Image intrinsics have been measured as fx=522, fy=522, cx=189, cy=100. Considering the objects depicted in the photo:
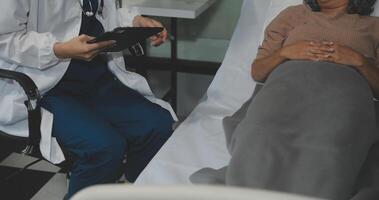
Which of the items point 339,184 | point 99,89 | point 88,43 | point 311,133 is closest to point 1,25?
point 88,43

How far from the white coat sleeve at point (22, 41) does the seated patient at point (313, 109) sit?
624 millimetres

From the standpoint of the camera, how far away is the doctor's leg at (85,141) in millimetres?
1674

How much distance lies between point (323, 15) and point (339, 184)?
0.89 metres

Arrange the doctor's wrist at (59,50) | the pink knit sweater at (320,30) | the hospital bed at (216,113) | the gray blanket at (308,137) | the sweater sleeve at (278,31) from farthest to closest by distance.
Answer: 1. the sweater sleeve at (278,31)
2. the pink knit sweater at (320,30)
3. the doctor's wrist at (59,50)
4. the hospital bed at (216,113)
5. the gray blanket at (308,137)

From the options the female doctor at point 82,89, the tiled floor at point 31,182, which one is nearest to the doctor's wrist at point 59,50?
the female doctor at point 82,89

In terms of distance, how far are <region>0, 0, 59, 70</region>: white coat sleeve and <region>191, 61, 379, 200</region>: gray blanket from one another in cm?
64

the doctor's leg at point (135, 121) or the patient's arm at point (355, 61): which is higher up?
the patient's arm at point (355, 61)

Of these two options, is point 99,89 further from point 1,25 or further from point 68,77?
point 1,25

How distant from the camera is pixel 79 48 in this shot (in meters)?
1.62

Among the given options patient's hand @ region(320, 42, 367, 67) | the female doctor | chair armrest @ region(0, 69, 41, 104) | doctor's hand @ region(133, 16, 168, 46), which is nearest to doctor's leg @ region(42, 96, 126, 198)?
the female doctor

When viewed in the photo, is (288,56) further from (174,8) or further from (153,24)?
(174,8)

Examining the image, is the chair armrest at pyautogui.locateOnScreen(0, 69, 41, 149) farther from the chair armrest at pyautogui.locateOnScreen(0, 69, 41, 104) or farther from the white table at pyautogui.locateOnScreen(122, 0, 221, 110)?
the white table at pyautogui.locateOnScreen(122, 0, 221, 110)

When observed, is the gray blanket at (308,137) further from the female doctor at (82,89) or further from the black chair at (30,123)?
the black chair at (30,123)

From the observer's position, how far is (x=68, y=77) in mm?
1822
